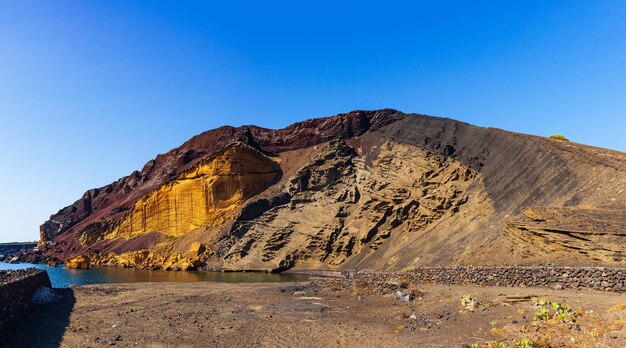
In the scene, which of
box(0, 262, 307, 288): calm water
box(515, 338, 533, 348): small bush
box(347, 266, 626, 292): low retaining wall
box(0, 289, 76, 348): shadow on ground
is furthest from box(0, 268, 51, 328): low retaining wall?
box(0, 262, 307, 288): calm water

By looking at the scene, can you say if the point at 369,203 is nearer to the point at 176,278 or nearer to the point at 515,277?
the point at 176,278

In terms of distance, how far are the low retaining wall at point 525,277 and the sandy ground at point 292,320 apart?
0.93 metres

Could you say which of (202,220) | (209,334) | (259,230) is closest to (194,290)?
(209,334)

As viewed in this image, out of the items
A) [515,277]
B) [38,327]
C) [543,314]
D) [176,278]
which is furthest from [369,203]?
[38,327]

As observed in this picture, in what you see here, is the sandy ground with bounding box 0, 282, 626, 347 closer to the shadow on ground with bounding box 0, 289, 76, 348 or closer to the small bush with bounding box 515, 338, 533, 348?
the shadow on ground with bounding box 0, 289, 76, 348

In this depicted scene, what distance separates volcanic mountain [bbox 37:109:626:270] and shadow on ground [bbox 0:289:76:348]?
19.6m

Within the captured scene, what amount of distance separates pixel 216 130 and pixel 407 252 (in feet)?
211

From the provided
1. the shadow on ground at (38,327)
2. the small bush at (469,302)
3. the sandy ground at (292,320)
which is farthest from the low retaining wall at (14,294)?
the small bush at (469,302)

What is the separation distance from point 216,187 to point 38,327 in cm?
5245

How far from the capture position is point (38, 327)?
15.0 meters

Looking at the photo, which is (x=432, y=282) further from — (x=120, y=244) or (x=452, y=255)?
(x=120, y=244)

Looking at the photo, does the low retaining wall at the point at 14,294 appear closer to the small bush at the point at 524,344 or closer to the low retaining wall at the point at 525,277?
the small bush at the point at 524,344

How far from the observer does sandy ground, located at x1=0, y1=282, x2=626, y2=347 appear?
12678mm

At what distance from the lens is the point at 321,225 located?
170 feet
